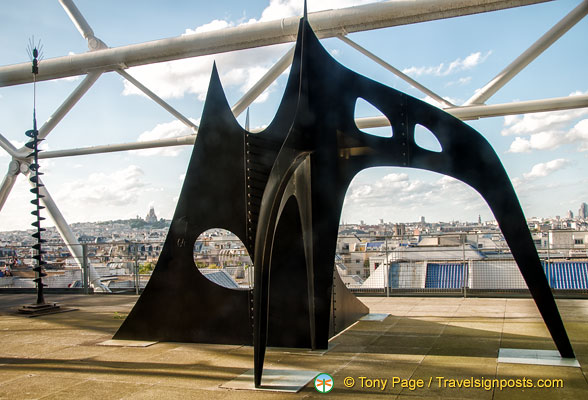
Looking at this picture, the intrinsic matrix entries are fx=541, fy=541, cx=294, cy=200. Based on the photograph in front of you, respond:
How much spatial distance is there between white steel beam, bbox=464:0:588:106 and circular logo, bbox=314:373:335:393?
5.85 metres

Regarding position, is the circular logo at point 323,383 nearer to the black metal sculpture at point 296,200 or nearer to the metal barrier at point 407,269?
the black metal sculpture at point 296,200

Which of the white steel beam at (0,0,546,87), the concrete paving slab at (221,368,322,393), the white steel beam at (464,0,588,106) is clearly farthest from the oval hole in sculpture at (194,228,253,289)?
the concrete paving slab at (221,368,322,393)

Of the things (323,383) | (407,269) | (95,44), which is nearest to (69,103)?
(95,44)

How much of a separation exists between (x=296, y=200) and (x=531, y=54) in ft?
15.7

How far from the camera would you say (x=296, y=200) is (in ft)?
16.6

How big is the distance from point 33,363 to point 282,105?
333cm

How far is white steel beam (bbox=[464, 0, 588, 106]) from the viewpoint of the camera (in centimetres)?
735

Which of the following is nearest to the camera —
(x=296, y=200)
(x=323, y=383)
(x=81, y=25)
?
(x=323, y=383)

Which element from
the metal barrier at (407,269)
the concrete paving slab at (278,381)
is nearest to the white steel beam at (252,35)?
the metal barrier at (407,269)

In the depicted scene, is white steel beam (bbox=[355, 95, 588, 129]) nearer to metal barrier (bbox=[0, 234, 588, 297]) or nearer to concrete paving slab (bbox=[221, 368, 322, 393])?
metal barrier (bbox=[0, 234, 588, 297])

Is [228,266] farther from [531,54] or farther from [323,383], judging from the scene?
[323,383]

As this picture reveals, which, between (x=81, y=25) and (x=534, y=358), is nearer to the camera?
(x=534, y=358)

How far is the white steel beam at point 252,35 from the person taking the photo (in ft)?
23.8

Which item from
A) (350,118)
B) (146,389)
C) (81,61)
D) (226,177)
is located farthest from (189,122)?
(146,389)
